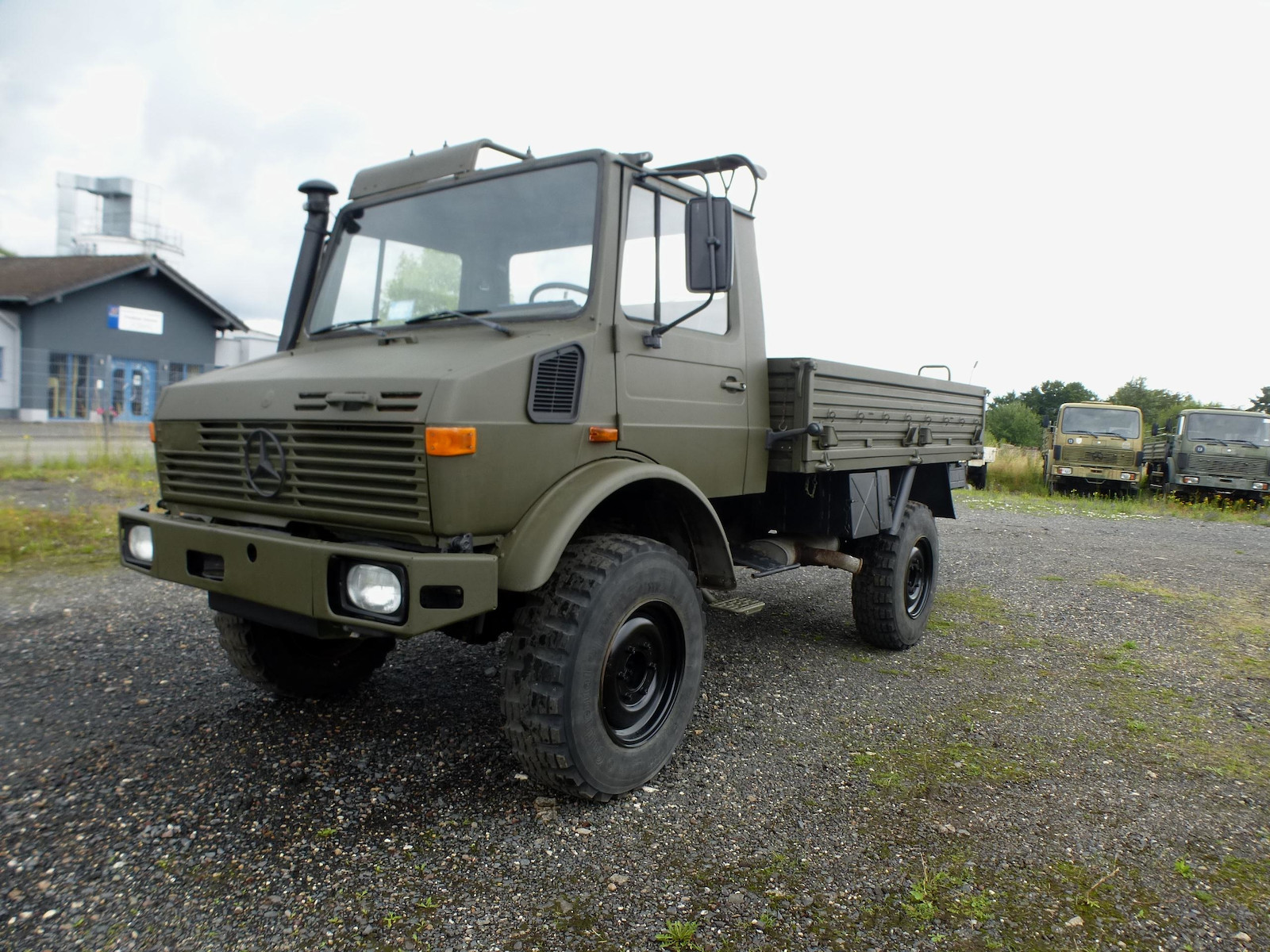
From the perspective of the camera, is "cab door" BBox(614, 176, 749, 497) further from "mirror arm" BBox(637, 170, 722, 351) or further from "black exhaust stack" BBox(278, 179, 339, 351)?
"black exhaust stack" BBox(278, 179, 339, 351)

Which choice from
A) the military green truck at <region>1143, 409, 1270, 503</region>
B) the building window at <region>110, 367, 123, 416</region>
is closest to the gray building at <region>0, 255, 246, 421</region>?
the building window at <region>110, 367, 123, 416</region>

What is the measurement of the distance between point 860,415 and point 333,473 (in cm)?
280

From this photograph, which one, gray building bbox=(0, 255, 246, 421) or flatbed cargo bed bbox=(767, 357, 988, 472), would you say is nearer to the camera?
flatbed cargo bed bbox=(767, 357, 988, 472)

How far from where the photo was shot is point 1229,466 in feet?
50.5

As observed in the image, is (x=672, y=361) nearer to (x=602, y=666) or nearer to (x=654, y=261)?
(x=654, y=261)

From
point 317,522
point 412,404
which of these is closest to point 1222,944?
point 412,404

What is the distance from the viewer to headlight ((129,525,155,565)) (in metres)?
3.09

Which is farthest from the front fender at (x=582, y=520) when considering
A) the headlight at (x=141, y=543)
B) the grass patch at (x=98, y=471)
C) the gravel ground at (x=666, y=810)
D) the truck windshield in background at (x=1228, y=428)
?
the truck windshield in background at (x=1228, y=428)

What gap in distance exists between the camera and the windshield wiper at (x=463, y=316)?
9.72 feet

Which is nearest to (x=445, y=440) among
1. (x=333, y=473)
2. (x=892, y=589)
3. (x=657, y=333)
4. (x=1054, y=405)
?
(x=333, y=473)

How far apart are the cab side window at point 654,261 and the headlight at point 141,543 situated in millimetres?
1964

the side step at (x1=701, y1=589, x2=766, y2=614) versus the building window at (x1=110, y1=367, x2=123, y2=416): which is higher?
the building window at (x1=110, y1=367, x2=123, y2=416)

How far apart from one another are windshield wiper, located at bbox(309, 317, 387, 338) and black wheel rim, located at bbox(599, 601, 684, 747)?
1.55 m

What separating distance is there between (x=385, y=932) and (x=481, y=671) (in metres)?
2.13
